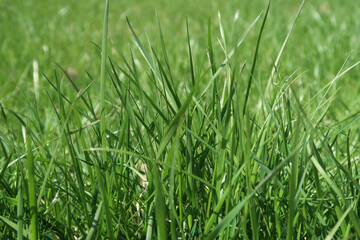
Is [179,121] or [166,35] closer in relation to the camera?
[179,121]

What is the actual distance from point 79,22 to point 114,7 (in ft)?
3.65

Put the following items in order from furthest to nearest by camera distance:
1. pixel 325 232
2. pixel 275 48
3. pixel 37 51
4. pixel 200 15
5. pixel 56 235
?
pixel 200 15 < pixel 37 51 < pixel 275 48 < pixel 56 235 < pixel 325 232

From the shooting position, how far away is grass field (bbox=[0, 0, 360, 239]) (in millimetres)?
778

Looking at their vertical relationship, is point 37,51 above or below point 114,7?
below

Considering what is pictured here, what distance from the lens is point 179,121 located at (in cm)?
69

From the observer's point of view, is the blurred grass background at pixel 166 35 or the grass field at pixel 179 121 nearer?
the grass field at pixel 179 121

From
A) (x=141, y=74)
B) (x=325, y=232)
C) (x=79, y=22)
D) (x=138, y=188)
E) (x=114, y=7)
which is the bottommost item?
(x=325, y=232)

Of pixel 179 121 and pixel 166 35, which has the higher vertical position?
pixel 166 35

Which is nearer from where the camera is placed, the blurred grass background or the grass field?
the grass field

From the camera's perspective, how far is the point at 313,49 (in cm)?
279

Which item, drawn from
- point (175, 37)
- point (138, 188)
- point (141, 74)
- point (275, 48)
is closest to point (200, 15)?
point (175, 37)

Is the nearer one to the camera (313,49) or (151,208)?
(151,208)

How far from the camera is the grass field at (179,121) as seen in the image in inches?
30.6

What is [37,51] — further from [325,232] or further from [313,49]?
[325,232]
